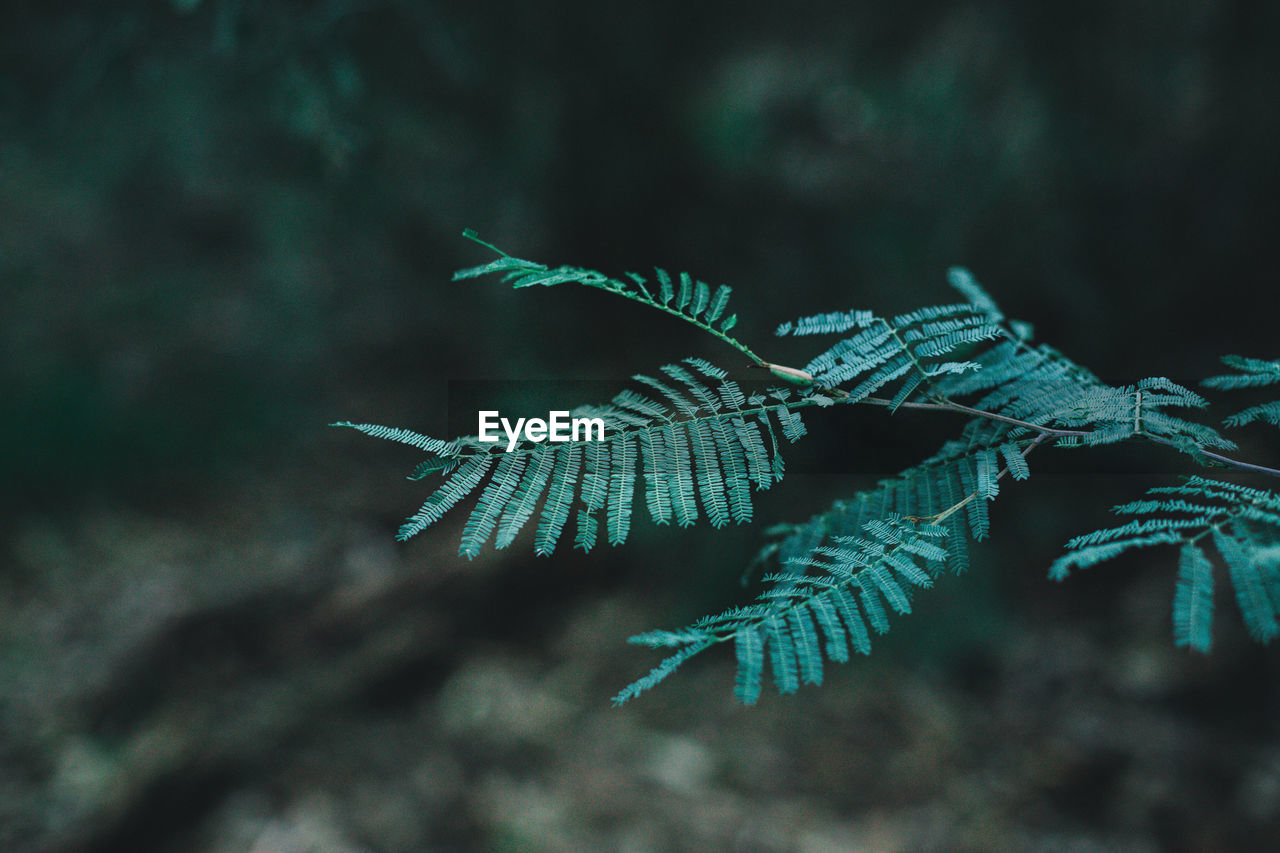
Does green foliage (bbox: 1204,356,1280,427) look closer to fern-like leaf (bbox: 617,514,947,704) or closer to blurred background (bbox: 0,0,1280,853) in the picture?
fern-like leaf (bbox: 617,514,947,704)

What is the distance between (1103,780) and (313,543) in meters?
2.02

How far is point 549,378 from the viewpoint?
201cm

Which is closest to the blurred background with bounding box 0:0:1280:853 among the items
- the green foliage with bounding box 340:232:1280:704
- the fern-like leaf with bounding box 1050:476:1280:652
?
the green foliage with bounding box 340:232:1280:704

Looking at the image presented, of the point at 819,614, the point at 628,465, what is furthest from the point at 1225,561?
the point at 628,465

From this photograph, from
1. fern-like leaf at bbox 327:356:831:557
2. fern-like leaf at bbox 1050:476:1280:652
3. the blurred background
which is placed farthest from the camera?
the blurred background

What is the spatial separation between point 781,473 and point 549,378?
1521 mm

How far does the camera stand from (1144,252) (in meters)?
1.62

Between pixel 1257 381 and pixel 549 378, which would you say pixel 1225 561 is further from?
pixel 549 378

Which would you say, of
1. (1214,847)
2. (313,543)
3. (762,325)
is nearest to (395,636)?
(313,543)

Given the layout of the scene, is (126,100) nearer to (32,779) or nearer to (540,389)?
(540,389)

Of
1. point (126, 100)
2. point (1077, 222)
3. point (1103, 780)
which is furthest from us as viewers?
point (126, 100)

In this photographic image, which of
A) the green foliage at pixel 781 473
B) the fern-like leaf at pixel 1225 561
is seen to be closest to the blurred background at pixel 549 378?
the green foliage at pixel 781 473

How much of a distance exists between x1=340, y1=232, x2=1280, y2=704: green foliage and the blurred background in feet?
2.93

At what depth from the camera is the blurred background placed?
155 centimetres
